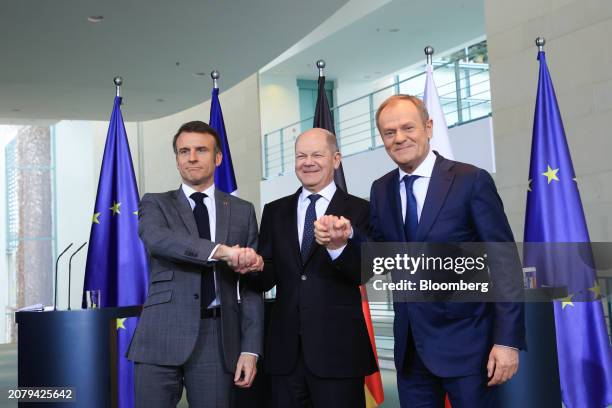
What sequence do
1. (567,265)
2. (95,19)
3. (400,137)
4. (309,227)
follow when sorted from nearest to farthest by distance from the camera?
(400,137), (309,227), (567,265), (95,19)

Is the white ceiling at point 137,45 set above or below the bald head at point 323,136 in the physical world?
above

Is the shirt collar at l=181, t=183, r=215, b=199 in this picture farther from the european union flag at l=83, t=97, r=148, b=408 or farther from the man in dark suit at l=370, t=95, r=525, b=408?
the european union flag at l=83, t=97, r=148, b=408

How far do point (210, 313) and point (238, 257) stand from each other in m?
0.30

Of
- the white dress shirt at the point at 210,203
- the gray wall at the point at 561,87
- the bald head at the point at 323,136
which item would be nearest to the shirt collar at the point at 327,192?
the bald head at the point at 323,136

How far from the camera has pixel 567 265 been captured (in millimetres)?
4188

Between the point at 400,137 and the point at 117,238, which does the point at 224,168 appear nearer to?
the point at 117,238

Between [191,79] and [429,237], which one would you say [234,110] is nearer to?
[191,79]

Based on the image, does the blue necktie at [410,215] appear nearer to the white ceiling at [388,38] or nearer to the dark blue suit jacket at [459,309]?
the dark blue suit jacket at [459,309]

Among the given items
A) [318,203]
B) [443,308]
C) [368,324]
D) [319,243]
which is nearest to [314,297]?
[319,243]

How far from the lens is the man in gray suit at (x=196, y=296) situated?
8.18 ft

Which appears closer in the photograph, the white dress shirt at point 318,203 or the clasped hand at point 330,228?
the clasped hand at point 330,228

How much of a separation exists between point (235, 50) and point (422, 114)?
188 inches

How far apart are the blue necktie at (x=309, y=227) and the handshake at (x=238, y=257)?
0.70 feet

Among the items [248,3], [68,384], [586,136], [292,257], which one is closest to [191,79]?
[248,3]
